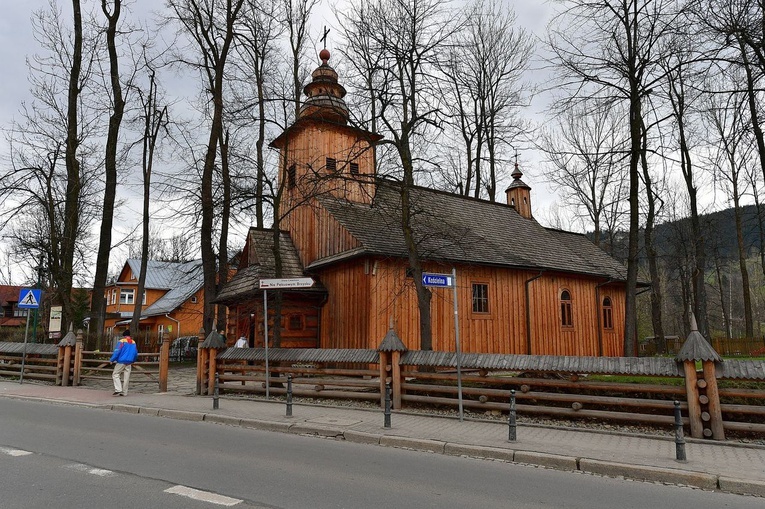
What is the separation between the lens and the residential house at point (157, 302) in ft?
145

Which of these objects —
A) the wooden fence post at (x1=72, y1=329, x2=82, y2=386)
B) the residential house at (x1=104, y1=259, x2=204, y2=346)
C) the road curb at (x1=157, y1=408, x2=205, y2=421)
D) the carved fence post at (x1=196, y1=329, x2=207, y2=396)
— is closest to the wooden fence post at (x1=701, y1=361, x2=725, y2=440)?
the road curb at (x1=157, y1=408, x2=205, y2=421)

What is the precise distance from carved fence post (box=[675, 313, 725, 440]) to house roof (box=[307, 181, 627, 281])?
6.79 meters

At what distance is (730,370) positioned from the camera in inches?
329

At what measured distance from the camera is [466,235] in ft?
67.4

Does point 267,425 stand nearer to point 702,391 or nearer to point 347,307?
point 702,391

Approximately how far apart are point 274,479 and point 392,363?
559 centimetres

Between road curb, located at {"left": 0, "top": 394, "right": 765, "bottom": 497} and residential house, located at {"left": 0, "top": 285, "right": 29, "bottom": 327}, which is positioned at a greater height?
residential house, located at {"left": 0, "top": 285, "right": 29, "bottom": 327}

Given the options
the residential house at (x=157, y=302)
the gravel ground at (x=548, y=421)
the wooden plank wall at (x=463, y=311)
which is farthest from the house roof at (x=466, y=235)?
the residential house at (x=157, y=302)

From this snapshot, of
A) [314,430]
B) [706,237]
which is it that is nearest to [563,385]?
[314,430]

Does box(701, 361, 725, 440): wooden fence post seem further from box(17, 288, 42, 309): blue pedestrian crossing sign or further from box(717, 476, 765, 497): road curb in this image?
box(17, 288, 42, 309): blue pedestrian crossing sign

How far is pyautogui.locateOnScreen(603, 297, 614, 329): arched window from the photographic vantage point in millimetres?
25797

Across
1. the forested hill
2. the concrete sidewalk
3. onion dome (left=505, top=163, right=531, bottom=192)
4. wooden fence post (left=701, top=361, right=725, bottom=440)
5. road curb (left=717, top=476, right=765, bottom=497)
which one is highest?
onion dome (left=505, top=163, right=531, bottom=192)

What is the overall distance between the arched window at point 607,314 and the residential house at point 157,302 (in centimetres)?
3081

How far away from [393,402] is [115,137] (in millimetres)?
17383
